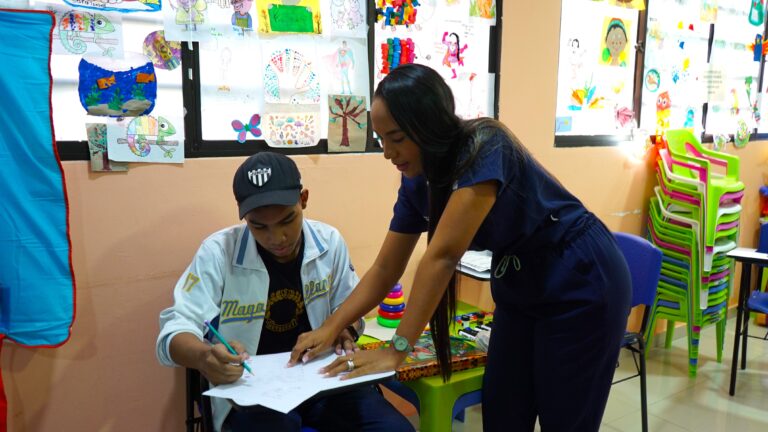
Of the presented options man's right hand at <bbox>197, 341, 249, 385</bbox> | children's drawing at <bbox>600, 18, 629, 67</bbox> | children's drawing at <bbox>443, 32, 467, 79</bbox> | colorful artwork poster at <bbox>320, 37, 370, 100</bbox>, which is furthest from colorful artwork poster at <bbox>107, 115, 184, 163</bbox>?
children's drawing at <bbox>600, 18, 629, 67</bbox>

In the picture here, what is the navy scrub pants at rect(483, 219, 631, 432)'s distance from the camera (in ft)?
4.93

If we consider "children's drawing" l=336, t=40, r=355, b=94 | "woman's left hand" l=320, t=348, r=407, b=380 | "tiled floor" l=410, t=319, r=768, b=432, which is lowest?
"tiled floor" l=410, t=319, r=768, b=432

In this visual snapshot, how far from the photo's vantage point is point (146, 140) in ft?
6.22

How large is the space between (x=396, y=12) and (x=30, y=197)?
1.46 metres

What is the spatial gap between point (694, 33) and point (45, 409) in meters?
3.88

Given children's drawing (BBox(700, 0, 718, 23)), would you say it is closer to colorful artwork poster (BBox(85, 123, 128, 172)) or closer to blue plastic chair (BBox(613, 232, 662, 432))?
blue plastic chair (BBox(613, 232, 662, 432))

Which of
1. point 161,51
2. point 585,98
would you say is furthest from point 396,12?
point 585,98

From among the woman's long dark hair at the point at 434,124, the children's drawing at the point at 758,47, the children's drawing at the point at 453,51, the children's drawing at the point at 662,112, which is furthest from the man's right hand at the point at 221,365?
the children's drawing at the point at 758,47

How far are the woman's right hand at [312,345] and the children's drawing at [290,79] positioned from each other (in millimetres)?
966

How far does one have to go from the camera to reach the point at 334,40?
2252 millimetres

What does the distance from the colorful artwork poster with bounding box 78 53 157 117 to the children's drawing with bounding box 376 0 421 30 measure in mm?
909

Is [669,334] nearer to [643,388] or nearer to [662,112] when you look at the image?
[662,112]

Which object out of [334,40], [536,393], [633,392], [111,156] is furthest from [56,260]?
[633,392]

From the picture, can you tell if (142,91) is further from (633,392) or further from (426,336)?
(633,392)
